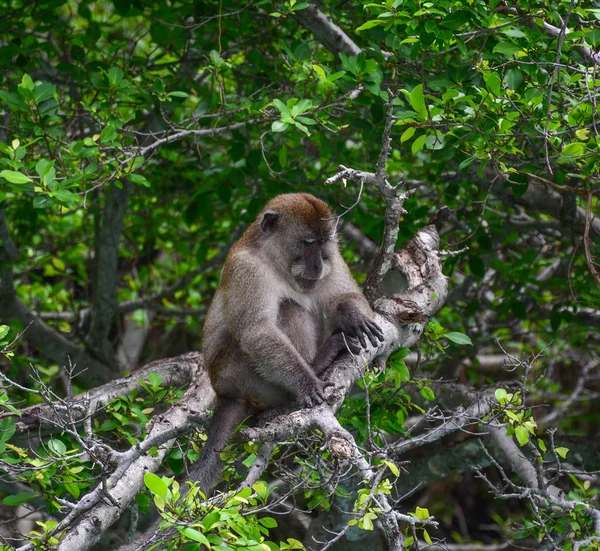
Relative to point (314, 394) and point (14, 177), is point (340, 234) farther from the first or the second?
point (14, 177)

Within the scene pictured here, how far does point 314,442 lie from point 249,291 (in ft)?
4.16

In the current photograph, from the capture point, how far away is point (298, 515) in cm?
774

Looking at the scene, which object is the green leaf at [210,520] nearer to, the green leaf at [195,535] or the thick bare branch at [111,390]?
the green leaf at [195,535]

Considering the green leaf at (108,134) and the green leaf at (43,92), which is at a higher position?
the green leaf at (43,92)

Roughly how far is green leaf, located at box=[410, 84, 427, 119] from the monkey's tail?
7.83ft

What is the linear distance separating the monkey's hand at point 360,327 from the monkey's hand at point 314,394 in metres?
0.41

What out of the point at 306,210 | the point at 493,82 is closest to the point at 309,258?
the point at 306,210

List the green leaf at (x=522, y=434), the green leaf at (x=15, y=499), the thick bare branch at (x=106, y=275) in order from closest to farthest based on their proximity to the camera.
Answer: the green leaf at (x=522, y=434)
the green leaf at (x=15, y=499)
the thick bare branch at (x=106, y=275)

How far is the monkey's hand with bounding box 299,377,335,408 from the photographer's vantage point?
4.71 meters

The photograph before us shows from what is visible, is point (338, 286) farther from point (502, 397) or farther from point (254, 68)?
point (254, 68)

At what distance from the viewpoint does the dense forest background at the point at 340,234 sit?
4.30 m

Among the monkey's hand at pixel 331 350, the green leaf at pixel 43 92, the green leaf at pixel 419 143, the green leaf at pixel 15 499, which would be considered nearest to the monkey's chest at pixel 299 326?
the monkey's hand at pixel 331 350

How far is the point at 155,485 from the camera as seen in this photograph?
10.4ft

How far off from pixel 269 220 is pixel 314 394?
154cm
